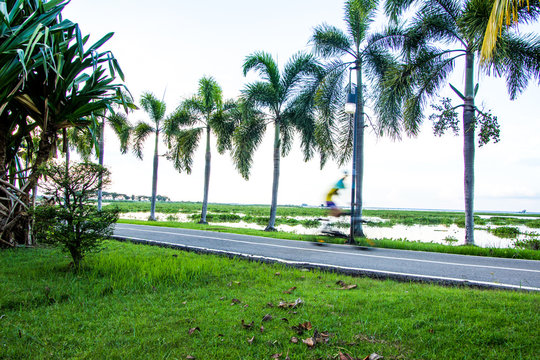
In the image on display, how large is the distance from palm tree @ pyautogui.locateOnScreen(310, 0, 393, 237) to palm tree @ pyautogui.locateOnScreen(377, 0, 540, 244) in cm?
98

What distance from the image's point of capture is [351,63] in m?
14.1

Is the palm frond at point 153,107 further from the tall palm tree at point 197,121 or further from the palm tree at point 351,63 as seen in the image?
the palm tree at point 351,63

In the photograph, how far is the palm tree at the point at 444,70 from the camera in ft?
36.6

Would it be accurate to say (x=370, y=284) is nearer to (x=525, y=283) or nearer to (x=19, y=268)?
(x=525, y=283)

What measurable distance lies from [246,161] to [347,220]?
8.71 metres

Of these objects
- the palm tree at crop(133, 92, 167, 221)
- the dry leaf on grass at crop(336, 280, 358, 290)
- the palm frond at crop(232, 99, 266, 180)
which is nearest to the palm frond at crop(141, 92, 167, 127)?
the palm tree at crop(133, 92, 167, 221)

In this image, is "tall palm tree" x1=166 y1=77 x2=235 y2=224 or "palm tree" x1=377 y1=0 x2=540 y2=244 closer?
"palm tree" x1=377 y1=0 x2=540 y2=244

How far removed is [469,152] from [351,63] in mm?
6103

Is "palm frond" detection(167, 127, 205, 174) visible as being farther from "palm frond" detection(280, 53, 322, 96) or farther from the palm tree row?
"palm frond" detection(280, 53, 322, 96)

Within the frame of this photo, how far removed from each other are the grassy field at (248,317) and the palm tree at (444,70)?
27.0 ft

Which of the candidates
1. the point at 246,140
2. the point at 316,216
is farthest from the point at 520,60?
the point at 316,216

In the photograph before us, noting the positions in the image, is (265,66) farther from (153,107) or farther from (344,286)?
(344,286)

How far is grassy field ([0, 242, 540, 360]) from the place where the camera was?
2.86 m

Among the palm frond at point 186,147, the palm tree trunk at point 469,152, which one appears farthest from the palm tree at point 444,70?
the palm frond at point 186,147
